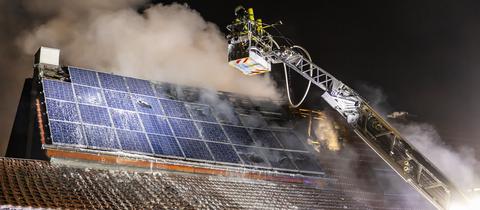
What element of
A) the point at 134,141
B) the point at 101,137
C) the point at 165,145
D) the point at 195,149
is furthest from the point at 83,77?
the point at 195,149

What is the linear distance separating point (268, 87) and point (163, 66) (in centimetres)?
435

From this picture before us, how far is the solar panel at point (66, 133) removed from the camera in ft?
48.3

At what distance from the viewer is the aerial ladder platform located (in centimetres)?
1219

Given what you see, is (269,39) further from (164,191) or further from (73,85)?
(73,85)

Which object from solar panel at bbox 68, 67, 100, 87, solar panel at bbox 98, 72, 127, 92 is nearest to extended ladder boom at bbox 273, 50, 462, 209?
solar panel at bbox 98, 72, 127, 92

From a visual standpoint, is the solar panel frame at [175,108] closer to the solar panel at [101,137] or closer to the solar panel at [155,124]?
the solar panel at [155,124]

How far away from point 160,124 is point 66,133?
3.18 m

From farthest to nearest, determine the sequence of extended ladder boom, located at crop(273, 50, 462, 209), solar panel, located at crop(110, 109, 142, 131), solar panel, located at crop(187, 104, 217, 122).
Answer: solar panel, located at crop(187, 104, 217, 122), solar panel, located at crop(110, 109, 142, 131), extended ladder boom, located at crop(273, 50, 462, 209)

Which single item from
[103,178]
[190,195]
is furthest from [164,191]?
[103,178]

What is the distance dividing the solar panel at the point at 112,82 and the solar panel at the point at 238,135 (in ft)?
11.8

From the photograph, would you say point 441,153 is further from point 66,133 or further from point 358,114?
point 66,133

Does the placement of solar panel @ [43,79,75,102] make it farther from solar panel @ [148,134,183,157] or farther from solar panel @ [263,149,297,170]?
solar panel @ [263,149,297,170]

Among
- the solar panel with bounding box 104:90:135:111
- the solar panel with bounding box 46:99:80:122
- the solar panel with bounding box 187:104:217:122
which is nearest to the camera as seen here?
the solar panel with bounding box 46:99:80:122

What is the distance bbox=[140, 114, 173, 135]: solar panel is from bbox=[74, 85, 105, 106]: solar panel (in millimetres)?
1357
